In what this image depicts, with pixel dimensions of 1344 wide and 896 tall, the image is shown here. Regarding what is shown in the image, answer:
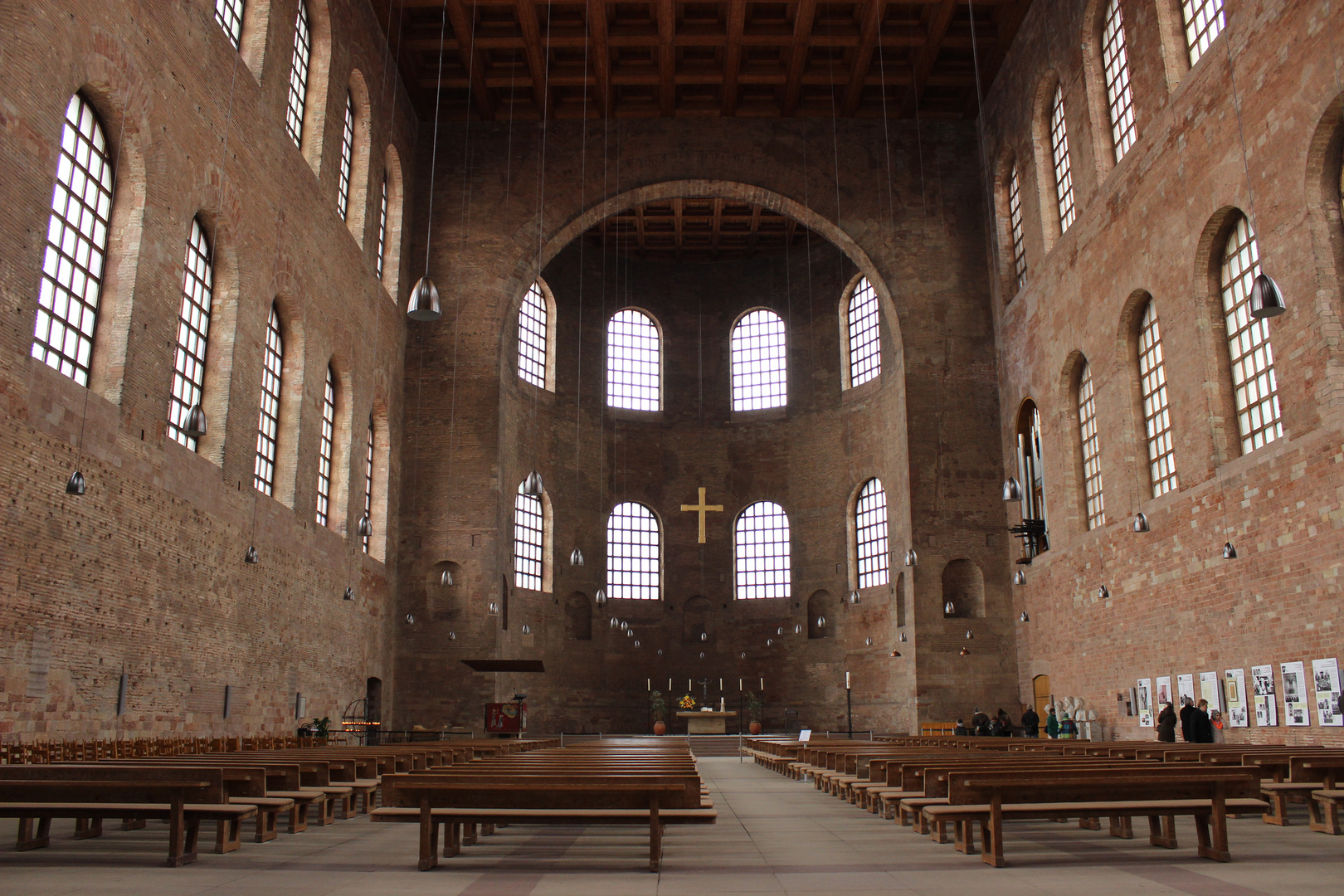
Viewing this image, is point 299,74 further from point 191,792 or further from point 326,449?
point 191,792

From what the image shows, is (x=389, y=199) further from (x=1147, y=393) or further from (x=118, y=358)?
(x=1147, y=393)

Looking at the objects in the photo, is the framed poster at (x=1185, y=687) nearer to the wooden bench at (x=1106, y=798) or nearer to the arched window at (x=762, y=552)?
the wooden bench at (x=1106, y=798)

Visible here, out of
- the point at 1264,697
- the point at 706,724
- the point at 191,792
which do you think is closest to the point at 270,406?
the point at 191,792

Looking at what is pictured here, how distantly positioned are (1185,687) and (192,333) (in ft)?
53.4

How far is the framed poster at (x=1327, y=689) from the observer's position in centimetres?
1241

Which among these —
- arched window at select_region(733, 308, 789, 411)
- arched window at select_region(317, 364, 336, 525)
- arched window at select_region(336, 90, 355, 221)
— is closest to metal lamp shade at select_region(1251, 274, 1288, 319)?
arched window at select_region(317, 364, 336, 525)

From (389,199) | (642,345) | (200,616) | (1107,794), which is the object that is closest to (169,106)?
(200,616)

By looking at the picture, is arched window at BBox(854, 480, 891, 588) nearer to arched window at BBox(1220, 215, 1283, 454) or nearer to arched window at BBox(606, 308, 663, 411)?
arched window at BBox(606, 308, 663, 411)

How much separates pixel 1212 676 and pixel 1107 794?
10.6 m

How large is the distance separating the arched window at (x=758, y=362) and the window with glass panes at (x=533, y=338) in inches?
263

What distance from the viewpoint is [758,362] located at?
3434 cm

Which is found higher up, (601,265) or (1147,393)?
(601,265)

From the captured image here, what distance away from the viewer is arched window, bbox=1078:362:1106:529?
20.3 metres

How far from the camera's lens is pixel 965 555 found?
977 inches
